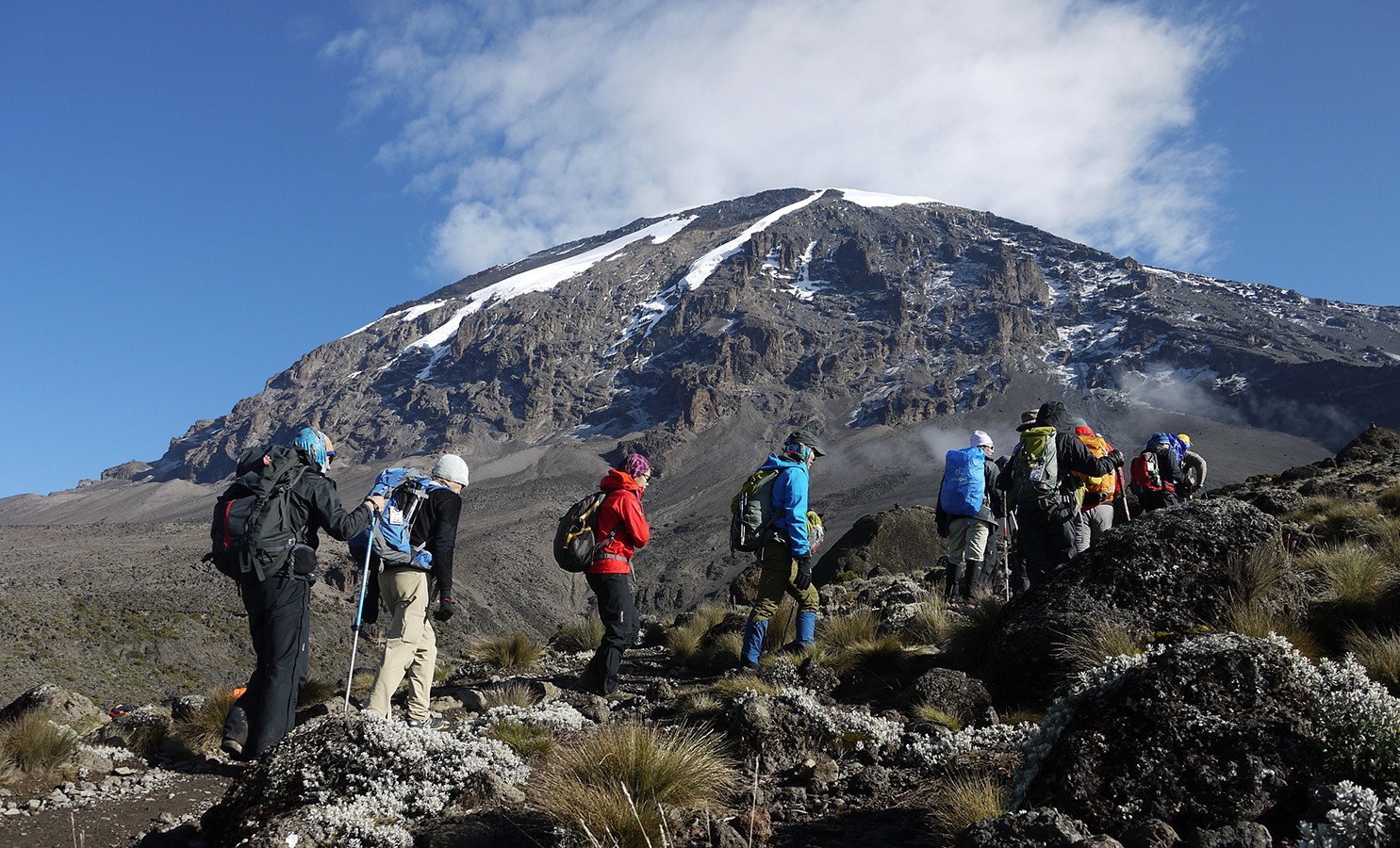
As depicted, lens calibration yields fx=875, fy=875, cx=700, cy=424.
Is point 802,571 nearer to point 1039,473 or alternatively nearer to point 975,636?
point 975,636

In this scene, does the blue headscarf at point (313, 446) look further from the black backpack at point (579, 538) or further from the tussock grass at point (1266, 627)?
the tussock grass at point (1266, 627)

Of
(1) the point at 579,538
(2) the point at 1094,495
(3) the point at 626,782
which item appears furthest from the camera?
(2) the point at 1094,495

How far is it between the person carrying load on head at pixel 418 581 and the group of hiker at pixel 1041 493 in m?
4.12

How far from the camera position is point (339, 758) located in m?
4.01

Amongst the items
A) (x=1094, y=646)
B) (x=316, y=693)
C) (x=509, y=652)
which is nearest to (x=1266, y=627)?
(x=1094, y=646)

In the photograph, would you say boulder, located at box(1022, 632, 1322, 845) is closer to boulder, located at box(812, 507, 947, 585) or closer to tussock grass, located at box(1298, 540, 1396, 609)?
tussock grass, located at box(1298, 540, 1396, 609)

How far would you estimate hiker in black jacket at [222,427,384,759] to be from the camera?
5324mm

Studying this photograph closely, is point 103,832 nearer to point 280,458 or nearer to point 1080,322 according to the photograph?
point 280,458

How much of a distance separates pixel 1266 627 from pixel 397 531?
530cm

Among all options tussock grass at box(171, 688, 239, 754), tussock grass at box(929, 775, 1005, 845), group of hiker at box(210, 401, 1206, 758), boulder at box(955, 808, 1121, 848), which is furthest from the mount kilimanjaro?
boulder at box(955, 808, 1121, 848)

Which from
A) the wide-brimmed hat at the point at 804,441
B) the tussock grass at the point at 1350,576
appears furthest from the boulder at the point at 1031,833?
the wide-brimmed hat at the point at 804,441

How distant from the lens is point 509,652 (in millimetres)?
9492

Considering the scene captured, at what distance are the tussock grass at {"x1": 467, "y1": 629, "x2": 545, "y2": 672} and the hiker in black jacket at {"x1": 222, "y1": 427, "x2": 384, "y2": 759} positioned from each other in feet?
12.5

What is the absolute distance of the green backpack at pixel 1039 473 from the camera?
7.44 meters
